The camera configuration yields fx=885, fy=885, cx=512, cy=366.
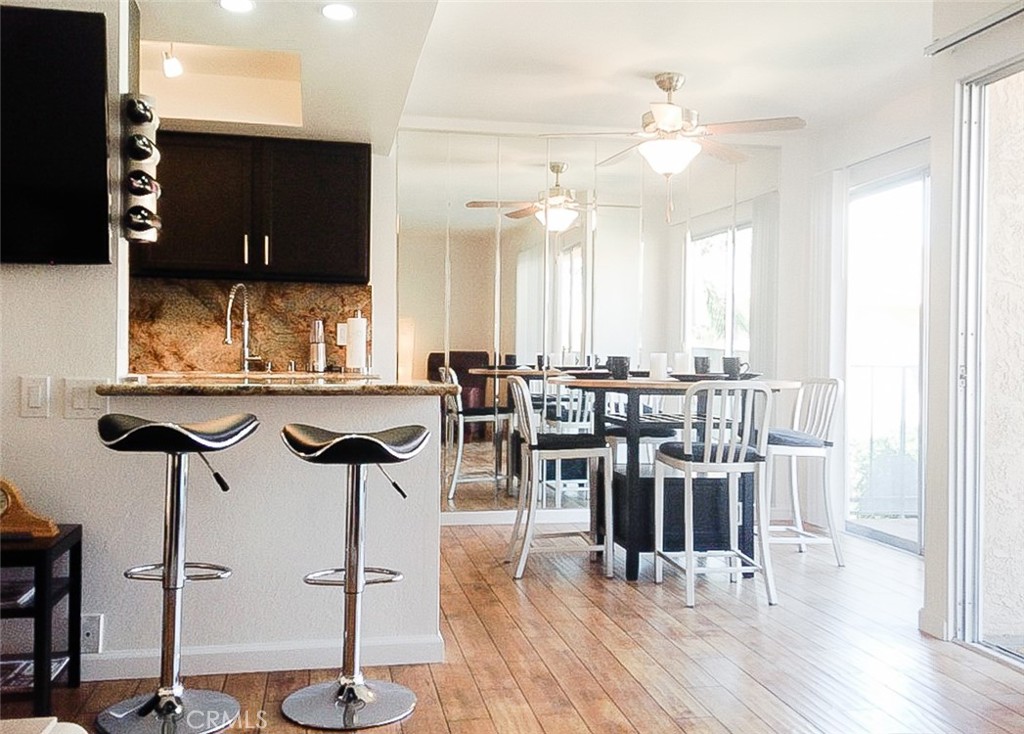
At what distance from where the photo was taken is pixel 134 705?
2627 mm

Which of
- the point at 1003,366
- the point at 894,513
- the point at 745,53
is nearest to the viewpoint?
the point at 1003,366

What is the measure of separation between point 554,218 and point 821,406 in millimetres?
2074

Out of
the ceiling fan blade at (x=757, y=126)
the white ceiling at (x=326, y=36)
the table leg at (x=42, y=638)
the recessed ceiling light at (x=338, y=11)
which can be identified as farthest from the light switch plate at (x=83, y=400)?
the ceiling fan blade at (x=757, y=126)

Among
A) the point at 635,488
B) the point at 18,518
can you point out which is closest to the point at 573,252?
the point at 635,488

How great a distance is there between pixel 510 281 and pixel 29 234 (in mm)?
3419

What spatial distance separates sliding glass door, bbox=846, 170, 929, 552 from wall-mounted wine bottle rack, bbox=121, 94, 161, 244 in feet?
13.9

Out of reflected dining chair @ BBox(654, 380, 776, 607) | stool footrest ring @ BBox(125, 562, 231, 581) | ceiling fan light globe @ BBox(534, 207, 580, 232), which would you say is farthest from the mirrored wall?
stool footrest ring @ BBox(125, 562, 231, 581)

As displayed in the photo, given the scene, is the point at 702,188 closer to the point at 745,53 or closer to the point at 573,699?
the point at 745,53

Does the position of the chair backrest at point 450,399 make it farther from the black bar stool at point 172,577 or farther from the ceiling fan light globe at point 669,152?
the black bar stool at point 172,577

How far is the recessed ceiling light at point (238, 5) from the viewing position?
301cm

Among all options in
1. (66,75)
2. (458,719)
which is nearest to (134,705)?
(458,719)

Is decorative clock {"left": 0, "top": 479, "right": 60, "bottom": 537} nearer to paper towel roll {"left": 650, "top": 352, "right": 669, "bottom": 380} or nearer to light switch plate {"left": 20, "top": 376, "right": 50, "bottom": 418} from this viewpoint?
light switch plate {"left": 20, "top": 376, "right": 50, "bottom": 418}

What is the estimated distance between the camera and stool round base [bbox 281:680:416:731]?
2604 millimetres

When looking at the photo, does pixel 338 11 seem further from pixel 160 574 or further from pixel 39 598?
pixel 39 598
